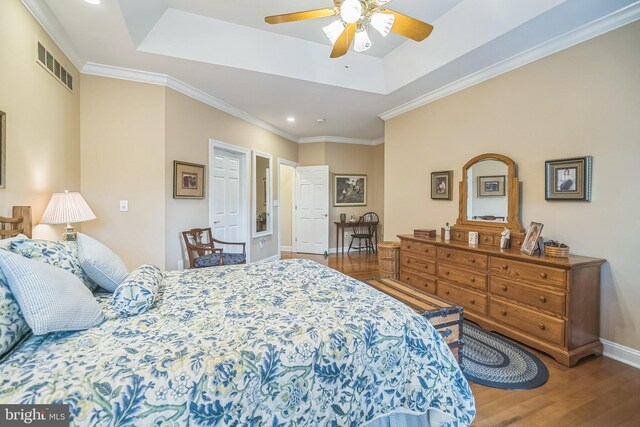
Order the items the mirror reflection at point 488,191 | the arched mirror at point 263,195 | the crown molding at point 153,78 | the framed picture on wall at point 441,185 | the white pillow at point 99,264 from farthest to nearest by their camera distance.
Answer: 1. the arched mirror at point 263,195
2. the framed picture on wall at point 441,185
3. the crown molding at point 153,78
4. the mirror reflection at point 488,191
5. the white pillow at point 99,264

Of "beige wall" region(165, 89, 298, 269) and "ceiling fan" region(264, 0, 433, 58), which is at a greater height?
"ceiling fan" region(264, 0, 433, 58)

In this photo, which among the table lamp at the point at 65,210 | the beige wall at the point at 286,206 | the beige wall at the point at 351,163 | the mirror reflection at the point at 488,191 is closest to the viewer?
the table lamp at the point at 65,210

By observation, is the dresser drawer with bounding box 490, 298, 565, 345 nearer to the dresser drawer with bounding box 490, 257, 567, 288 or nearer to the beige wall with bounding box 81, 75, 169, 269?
the dresser drawer with bounding box 490, 257, 567, 288

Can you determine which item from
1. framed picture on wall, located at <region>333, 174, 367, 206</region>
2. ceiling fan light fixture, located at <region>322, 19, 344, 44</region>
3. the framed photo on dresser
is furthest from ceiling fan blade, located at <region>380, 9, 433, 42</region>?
framed picture on wall, located at <region>333, 174, 367, 206</region>

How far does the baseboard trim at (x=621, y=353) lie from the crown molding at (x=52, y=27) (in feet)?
16.8

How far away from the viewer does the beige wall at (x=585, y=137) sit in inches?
86.5

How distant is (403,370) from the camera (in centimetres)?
128

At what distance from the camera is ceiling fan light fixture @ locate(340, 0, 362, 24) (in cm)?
179

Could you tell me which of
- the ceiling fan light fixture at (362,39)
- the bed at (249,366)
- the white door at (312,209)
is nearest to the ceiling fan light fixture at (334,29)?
the ceiling fan light fixture at (362,39)

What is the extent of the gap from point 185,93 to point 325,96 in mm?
1816

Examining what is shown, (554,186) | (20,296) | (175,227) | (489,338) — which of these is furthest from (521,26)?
(175,227)

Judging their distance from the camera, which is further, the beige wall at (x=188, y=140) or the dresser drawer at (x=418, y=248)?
the beige wall at (x=188, y=140)

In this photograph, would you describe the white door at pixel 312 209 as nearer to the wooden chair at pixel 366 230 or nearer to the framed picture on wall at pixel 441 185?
the wooden chair at pixel 366 230

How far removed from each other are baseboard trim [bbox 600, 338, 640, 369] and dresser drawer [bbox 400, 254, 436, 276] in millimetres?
1453
